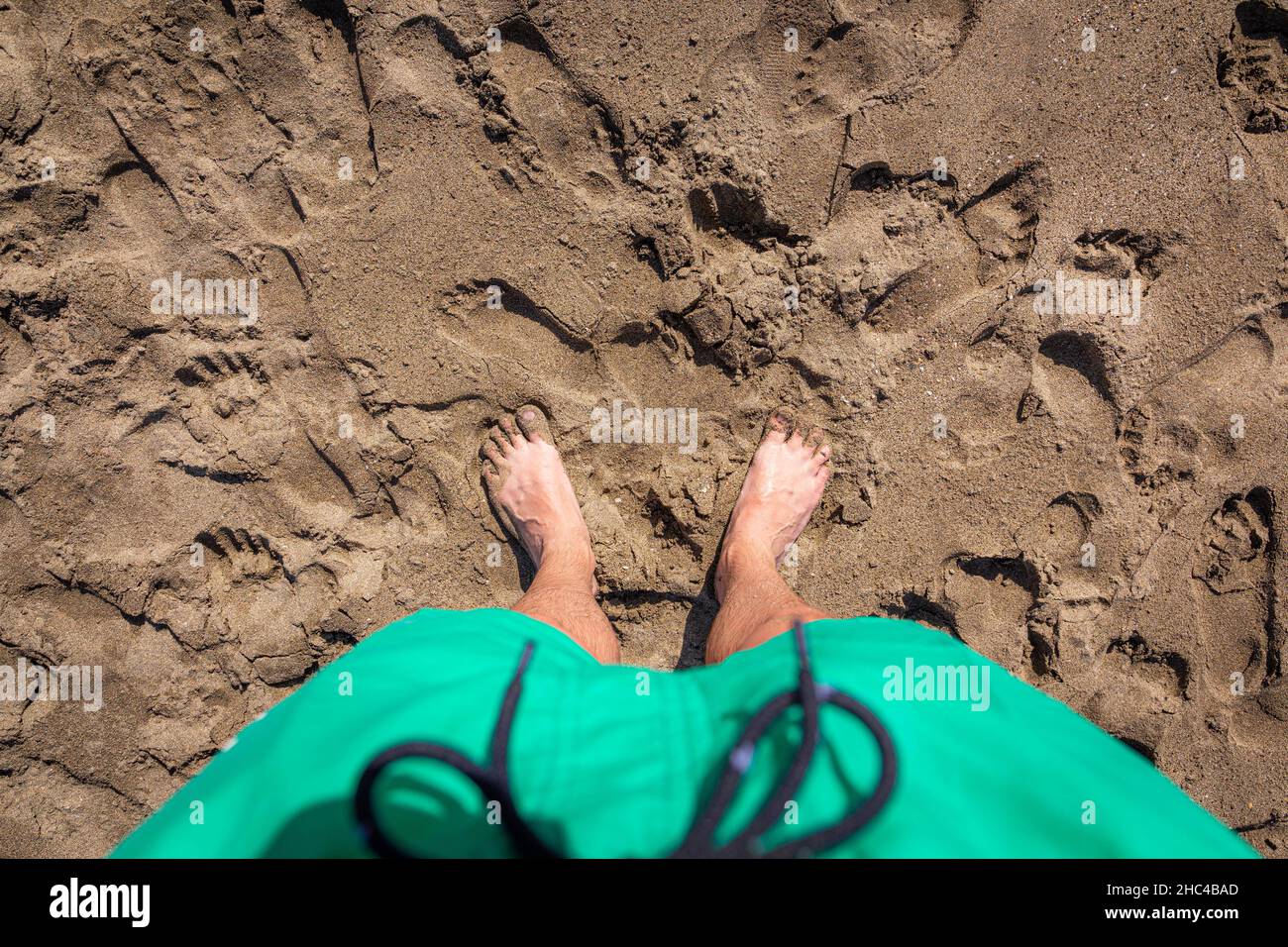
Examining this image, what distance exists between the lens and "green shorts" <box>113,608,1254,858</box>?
2.79 ft

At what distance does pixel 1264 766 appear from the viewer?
6.16ft

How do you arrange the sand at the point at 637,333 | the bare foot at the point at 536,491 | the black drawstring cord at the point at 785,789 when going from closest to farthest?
the black drawstring cord at the point at 785,789 → the sand at the point at 637,333 → the bare foot at the point at 536,491

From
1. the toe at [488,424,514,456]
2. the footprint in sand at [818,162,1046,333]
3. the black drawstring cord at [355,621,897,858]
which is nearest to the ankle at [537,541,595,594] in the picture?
the toe at [488,424,514,456]

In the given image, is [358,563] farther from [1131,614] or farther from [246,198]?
[1131,614]

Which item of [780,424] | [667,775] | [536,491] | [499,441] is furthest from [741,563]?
[667,775]

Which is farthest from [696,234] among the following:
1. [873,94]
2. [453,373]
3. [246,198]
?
[246,198]

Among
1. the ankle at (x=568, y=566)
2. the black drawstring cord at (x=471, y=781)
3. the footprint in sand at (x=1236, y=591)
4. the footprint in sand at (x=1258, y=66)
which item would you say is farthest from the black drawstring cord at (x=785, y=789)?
the footprint in sand at (x=1258, y=66)

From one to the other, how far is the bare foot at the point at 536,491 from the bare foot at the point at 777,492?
40cm

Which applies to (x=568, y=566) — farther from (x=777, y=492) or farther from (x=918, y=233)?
(x=918, y=233)

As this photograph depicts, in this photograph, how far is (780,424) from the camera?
5.93ft

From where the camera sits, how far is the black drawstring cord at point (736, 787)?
2.70 feet

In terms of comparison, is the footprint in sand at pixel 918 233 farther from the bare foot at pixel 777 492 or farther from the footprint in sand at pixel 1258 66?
the footprint in sand at pixel 1258 66

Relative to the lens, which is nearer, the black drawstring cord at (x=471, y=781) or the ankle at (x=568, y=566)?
the black drawstring cord at (x=471, y=781)

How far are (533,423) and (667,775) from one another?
110 centimetres
